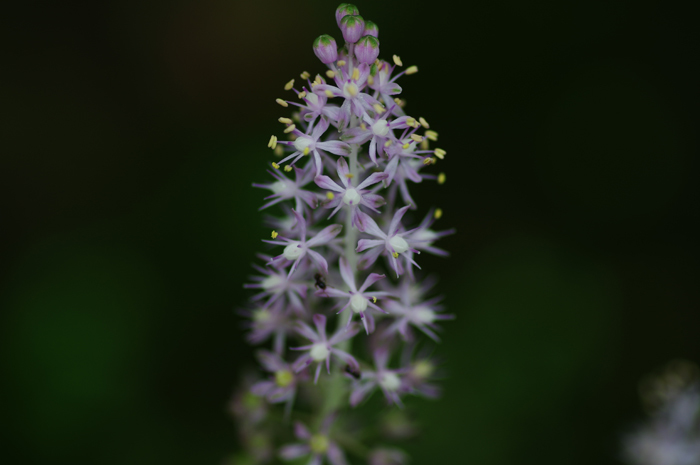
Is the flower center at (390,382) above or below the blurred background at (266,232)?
below

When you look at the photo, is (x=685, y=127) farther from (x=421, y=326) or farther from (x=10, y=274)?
(x=10, y=274)

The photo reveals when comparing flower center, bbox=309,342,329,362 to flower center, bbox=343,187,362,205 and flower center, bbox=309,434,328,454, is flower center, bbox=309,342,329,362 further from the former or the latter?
flower center, bbox=343,187,362,205

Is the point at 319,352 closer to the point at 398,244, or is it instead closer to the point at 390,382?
the point at 390,382

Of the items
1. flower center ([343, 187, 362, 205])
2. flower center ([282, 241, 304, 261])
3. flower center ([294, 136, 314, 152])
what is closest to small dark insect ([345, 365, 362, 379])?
flower center ([282, 241, 304, 261])

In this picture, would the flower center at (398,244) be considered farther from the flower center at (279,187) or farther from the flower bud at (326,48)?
the flower bud at (326,48)

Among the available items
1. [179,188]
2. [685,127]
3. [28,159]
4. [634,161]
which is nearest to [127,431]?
[179,188]

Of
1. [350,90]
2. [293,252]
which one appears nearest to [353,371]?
[293,252]

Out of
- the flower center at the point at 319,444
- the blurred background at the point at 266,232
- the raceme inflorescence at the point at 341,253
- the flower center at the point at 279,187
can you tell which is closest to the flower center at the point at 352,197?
the raceme inflorescence at the point at 341,253
